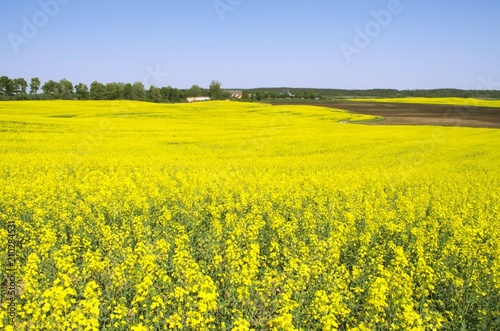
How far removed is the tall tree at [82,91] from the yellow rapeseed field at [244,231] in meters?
66.2

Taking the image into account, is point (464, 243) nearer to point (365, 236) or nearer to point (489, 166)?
point (365, 236)

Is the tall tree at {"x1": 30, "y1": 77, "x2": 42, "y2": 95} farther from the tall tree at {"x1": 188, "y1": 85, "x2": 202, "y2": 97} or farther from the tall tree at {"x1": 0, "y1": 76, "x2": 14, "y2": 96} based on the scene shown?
the tall tree at {"x1": 188, "y1": 85, "x2": 202, "y2": 97}

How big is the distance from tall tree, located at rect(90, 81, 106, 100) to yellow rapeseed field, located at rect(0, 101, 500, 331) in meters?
63.0

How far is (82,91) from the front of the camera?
92438mm

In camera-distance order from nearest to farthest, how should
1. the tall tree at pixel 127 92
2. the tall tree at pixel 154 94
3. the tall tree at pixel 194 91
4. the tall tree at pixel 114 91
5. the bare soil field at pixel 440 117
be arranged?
the bare soil field at pixel 440 117
the tall tree at pixel 114 91
the tall tree at pixel 127 92
the tall tree at pixel 154 94
the tall tree at pixel 194 91

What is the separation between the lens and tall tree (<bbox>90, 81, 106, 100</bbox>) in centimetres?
8986

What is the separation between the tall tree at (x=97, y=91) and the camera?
295ft

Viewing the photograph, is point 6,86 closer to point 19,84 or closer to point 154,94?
point 19,84

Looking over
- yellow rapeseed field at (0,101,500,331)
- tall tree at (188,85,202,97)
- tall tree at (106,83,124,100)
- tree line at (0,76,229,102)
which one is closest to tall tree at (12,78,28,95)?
tree line at (0,76,229,102)

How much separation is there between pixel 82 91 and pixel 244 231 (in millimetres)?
96057

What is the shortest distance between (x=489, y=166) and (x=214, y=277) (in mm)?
18952

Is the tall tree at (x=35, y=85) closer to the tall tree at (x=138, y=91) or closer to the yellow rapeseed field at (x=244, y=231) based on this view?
the tall tree at (x=138, y=91)

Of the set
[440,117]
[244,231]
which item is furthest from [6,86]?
[244,231]

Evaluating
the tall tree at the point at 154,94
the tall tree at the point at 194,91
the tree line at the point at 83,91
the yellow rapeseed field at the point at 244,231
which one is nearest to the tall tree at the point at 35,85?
the tree line at the point at 83,91
